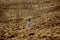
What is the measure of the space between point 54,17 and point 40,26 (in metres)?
0.40

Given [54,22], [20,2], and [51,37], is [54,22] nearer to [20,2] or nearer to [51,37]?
[51,37]

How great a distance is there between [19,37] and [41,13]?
0.96 meters

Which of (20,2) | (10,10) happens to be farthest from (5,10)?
(20,2)

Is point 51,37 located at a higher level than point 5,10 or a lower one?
lower

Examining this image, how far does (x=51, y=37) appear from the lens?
79.4 inches

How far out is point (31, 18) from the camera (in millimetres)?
2719

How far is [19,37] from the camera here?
6.88ft

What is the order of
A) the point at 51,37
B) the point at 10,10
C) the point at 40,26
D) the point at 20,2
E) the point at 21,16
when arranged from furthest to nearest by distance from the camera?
the point at 20,2 → the point at 10,10 → the point at 21,16 → the point at 40,26 → the point at 51,37

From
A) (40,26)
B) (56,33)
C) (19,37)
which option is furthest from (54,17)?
(19,37)

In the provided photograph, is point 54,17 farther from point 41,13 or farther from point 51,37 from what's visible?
point 51,37

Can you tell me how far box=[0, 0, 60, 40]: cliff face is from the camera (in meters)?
2.13

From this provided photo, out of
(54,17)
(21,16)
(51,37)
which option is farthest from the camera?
(21,16)

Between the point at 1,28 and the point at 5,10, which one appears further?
the point at 5,10

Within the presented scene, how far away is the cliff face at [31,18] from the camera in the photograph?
2.13 metres
